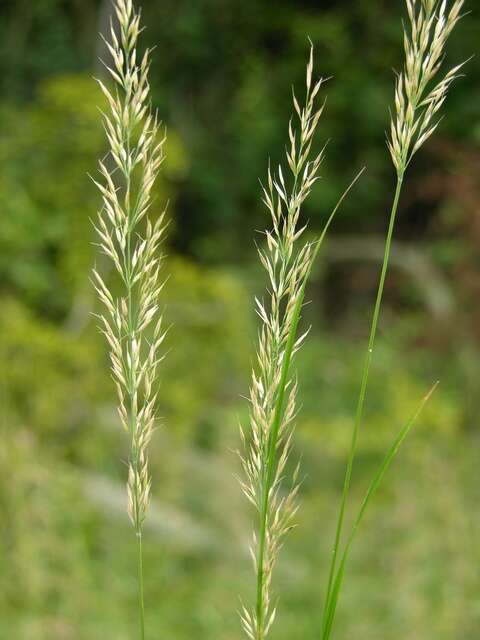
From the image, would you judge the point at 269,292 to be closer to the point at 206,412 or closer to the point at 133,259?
the point at 133,259

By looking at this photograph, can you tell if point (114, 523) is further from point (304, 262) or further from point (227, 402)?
point (304, 262)

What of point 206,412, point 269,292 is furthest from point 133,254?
point 206,412

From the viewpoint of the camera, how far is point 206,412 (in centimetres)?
526

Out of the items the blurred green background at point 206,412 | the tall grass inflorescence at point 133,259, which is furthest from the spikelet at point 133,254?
the blurred green background at point 206,412

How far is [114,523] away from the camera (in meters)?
4.38

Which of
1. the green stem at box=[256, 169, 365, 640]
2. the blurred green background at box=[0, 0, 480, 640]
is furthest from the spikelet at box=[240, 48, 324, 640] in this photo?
the blurred green background at box=[0, 0, 480, 640]

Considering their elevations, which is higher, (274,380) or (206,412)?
(274,380)

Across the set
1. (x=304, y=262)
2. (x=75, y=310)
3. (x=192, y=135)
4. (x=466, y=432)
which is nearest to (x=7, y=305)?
(x=75, y=310)

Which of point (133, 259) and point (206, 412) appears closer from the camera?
point (133, 259)

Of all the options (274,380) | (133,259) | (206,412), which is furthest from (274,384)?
(206,412)

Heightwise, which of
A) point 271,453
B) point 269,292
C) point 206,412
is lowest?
point 206,412

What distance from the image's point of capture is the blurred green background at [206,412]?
12.0 feet

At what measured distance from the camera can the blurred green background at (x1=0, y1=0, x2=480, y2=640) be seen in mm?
3672

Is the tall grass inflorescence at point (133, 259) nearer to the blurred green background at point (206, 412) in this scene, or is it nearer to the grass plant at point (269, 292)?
the grass plant at point (269, 292)
